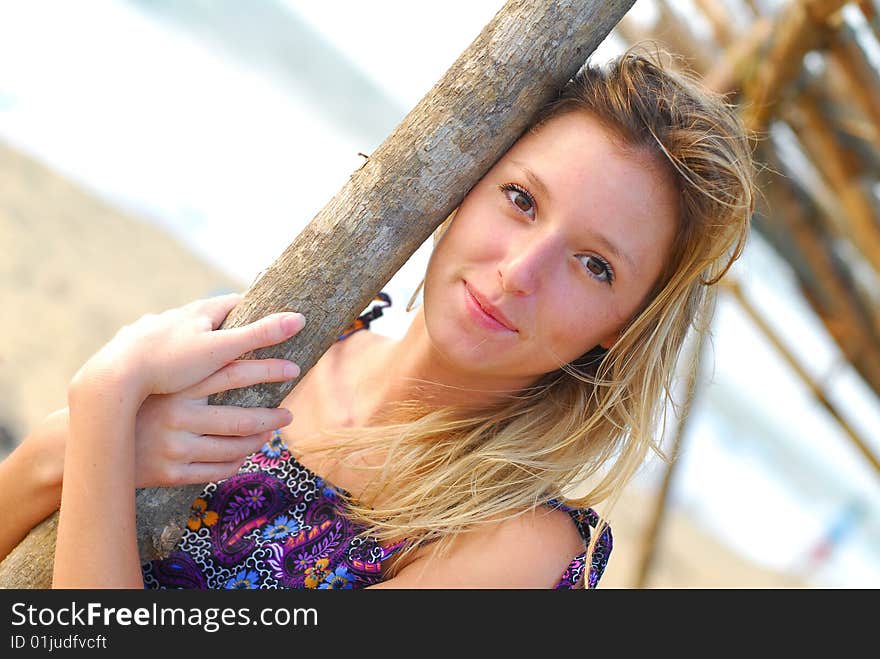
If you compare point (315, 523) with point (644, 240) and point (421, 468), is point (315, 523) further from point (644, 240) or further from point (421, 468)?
point (644, 240)

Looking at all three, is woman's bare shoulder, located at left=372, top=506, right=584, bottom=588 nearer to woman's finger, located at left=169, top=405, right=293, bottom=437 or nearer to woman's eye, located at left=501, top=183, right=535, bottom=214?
woman's finger, located at left=169, top=405, right=293, bottom=437

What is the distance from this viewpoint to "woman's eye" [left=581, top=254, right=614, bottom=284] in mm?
1620

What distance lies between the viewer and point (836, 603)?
174 cm

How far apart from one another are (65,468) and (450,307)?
74cm

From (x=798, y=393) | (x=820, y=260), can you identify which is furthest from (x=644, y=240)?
(x=798, y=393)

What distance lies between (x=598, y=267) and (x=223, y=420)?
77 cm

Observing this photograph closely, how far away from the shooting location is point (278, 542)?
5.74 ft

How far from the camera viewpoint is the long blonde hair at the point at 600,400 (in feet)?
5.54

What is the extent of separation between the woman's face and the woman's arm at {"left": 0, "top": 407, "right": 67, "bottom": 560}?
73 centimetres

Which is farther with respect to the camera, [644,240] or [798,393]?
[798,393]

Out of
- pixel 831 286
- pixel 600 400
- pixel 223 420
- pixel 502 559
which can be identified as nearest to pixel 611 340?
pixel 600 400

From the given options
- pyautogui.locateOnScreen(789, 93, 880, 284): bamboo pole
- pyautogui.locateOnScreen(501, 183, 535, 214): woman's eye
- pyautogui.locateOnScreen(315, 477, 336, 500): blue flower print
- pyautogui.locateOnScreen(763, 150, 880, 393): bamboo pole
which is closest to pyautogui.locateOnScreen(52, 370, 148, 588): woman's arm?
pyautogui.locateOnScreen(315, 477, 336, 500): blue flower print

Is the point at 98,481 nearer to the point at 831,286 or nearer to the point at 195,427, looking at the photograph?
the point at 195,427

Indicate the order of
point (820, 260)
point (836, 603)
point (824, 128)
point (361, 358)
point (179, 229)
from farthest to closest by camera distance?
point (179, 229), point (820, 260), point (824, 128), point (361, 358), point (836, 603)
